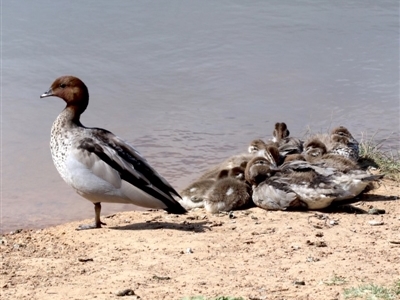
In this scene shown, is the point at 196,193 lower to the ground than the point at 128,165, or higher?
lower

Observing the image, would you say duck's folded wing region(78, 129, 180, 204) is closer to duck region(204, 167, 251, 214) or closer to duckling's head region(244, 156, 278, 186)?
A: duck region(204, 167, 251, 214)

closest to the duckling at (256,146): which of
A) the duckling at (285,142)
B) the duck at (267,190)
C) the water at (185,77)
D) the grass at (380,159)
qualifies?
the duckling at (285,142)

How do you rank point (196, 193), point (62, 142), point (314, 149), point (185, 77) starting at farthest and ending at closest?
1. point (185, 77)
2. point (314, 149)
3. point (196, 193)
4. point (62, 142)


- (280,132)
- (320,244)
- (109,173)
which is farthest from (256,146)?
(320,244)

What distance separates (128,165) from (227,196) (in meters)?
1.07

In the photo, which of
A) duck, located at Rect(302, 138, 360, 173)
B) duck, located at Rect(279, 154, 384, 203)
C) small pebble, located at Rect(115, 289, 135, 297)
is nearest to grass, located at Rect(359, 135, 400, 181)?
duck, located at Rect(302, 138, 360, 173)

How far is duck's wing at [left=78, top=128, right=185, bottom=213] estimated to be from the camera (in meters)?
7.45

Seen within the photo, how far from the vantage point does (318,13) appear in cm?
1600

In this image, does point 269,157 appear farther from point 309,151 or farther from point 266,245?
point 266,245

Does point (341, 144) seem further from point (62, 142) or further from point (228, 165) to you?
point (62, 142)

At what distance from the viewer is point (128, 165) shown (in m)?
7.50

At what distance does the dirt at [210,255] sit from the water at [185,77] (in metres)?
1.09

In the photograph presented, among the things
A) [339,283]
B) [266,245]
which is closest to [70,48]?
[266,245]

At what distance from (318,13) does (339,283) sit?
438 inches
